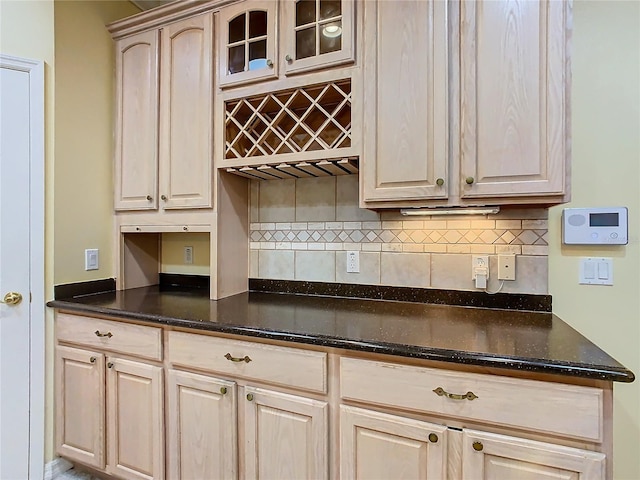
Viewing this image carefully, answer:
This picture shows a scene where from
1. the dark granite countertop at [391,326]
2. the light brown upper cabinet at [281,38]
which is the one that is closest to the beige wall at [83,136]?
the dark granite countertop at [391,326]

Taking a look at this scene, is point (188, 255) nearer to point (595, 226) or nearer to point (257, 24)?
point (257, 24)

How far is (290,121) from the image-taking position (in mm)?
1886

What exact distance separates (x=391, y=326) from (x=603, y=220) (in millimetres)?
1010

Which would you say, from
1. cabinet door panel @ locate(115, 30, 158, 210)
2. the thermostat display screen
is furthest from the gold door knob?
the thermostat display screen

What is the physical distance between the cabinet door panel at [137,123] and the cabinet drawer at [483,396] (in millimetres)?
1506

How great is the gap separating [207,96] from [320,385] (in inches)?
59.5

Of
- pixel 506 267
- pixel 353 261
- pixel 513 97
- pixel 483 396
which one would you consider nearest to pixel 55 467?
pixel 353 261

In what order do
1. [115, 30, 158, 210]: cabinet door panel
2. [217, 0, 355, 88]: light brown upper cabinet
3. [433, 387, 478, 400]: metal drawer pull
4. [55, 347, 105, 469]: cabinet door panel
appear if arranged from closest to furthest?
1. [433, 387, 478, 400]: metal drawer pull
2. [217, 0, 355, 88]: light brown upper cabinet
3. [55, 347, 105, 469]: cabinet door panel
4. [115, 30, 158, 210]: cabinet door panel

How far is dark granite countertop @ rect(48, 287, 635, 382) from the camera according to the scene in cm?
100

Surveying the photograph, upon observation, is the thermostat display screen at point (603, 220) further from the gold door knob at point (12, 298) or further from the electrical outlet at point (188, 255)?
the gold door knob at point (12, 298)

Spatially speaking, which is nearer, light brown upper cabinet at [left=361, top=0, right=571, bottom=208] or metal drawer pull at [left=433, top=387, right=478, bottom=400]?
metal drawer pull at [left=433, top=387, right=478, bottom=400]

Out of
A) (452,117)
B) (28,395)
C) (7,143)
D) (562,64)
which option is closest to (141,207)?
(7,143)

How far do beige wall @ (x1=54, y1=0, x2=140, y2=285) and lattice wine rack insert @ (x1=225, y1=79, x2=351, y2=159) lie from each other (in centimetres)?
83

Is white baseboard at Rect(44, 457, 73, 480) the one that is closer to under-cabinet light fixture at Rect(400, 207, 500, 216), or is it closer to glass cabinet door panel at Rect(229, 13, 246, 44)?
under-cabinet light fixture at Rect(400, 207, 500, 216)
